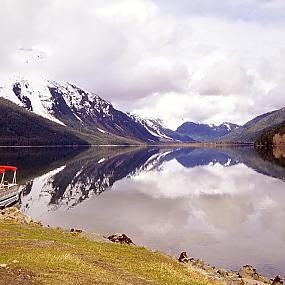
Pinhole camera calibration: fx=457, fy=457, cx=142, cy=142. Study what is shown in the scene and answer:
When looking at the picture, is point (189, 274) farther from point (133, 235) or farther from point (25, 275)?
point (133, 235)

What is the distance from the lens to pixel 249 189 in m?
114

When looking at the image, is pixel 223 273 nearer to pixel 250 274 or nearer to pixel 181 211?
pixel 250 274

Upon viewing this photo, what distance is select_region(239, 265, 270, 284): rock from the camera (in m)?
41.0

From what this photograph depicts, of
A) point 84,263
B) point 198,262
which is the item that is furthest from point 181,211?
point 84,263

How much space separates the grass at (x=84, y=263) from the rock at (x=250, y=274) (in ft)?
24.7

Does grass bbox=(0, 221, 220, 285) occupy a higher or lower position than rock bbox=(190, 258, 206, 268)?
higher

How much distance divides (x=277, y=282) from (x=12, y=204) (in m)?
64.2

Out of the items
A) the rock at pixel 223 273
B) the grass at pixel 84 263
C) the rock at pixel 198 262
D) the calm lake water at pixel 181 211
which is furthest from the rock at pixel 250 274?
the grass at pixel 84 263

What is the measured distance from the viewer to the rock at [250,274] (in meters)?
41.0

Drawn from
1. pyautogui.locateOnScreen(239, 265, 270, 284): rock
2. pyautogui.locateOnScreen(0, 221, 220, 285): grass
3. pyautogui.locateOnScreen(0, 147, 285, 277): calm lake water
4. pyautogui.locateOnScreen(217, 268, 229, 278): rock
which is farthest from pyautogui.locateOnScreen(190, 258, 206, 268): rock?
pyautogui.locateOnScreen(0, 221, 220, 285): grass

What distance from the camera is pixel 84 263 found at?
3109 centimetres

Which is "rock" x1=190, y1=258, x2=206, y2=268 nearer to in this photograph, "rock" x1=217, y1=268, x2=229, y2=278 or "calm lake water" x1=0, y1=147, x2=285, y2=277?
"calm lake water" x1=0, y1=147, x2=285, y2=277

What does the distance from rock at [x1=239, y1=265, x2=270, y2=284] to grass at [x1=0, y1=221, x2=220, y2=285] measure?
7521mm

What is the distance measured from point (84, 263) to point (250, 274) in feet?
58.5
